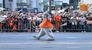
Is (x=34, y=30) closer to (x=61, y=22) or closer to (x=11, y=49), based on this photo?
(x=61, y=22)

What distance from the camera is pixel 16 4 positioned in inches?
2173

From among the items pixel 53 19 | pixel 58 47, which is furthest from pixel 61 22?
pixel 58 47

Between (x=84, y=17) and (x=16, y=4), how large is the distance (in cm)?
2933

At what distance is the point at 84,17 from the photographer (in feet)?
88.0

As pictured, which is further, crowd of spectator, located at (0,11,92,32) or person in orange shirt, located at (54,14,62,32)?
person in orange shirt, located at (54,14,62,32)

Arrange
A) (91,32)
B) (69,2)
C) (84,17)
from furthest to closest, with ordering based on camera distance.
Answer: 1. (69,2)
2. (84,17)
3. (91,32)

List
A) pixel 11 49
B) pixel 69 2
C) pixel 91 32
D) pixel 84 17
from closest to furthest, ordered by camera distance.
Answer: pixel 11 49 < pixel 91 32 < pixel 84 17 < pixel 69 2

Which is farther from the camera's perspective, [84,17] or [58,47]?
[84,17]

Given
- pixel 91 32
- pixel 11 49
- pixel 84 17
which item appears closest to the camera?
pixel 11 49

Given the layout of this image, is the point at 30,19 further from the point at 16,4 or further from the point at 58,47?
the point at 16,4

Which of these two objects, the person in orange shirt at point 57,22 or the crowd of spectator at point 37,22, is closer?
the crowd of spectator at point 37,22

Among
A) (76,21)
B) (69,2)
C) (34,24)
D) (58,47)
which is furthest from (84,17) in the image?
(69,2)

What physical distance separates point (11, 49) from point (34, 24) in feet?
35.2

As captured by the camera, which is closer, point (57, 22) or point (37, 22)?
point (57, 22)
